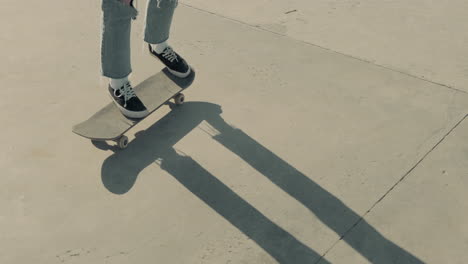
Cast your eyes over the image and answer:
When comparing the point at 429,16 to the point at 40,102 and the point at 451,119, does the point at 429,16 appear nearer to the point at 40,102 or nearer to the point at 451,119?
the point at 451,119

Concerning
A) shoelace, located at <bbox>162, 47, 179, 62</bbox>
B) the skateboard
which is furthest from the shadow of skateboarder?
shoelace, located at <bbox>162, 47, 179, 62</bbox>

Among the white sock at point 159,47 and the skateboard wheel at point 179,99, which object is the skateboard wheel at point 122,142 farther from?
the white sock at point 159,47

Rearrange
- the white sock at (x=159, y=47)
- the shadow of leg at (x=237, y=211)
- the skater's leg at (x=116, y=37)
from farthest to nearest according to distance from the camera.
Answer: the white sock at (x=159, y=47) → the skater's leg at (x=116, y=37) → the shadow of leg at (x=237, y=211)

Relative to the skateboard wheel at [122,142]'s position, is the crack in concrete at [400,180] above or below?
above

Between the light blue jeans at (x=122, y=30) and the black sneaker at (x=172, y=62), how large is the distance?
0.13m

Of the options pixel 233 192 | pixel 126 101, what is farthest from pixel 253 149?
pixel 126 101

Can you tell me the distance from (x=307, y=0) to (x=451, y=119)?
246 cm

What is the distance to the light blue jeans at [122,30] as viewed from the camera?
357 centimetres

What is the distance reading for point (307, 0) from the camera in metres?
6.14

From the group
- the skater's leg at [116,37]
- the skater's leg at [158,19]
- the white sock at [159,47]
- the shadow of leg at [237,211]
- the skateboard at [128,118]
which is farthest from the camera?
the white sock at [159,47]

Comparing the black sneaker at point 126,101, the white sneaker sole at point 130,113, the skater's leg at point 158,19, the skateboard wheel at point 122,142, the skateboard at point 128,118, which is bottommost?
the skateboard wheel at point 122,142

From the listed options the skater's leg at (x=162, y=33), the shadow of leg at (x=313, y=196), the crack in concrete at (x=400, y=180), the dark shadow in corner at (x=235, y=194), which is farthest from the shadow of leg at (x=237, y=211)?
the skater's leg at (x=162, y=33)

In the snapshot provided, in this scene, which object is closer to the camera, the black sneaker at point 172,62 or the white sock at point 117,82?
the white sock at point 117,82

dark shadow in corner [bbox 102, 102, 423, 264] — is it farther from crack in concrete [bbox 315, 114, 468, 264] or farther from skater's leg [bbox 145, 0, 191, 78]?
skater's leg [bbox 145, 0, 191, 78]
